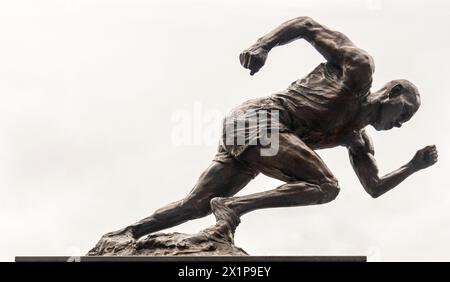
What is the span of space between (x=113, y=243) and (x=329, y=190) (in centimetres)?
193

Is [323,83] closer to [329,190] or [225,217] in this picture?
[329,190]

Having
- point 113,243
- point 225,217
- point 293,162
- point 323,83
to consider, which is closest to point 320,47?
point 323,83

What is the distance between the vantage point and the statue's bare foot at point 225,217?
8109 mm

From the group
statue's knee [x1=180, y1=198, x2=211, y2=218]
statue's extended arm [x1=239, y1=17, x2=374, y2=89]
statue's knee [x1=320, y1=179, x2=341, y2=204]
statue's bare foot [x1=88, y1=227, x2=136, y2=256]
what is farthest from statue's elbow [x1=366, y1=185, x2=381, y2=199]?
statue's bare foot [x1=88, y1=227, x2=136, y2=256]

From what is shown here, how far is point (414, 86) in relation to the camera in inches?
348

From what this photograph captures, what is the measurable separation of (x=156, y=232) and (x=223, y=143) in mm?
1019

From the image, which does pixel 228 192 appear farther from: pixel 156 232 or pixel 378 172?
pixel 378 172

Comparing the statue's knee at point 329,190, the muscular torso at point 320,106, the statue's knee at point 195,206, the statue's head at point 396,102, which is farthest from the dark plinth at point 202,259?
the statue's head at point 396,102

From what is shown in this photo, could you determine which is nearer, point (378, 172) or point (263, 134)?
point (263, 134)

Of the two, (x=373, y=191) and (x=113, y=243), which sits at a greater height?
(x=373, y=191)

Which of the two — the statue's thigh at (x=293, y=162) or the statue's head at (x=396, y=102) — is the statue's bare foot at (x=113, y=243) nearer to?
the statue's thigh at (x=293, y=162)

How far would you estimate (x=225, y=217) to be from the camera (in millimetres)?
8188
